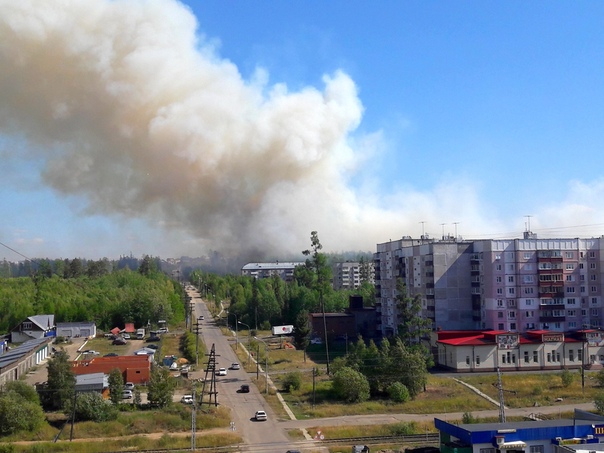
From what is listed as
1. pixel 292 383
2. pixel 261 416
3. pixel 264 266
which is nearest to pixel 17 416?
pixel 261 416

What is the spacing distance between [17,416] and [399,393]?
14735 mm

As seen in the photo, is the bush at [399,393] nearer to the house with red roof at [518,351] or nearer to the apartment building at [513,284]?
the house with red roof at [518,351]

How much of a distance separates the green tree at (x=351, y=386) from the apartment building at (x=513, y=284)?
12.1 meters

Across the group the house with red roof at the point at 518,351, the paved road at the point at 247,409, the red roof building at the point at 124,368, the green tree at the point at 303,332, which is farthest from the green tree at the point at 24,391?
the house with red roof at the point at 518,351

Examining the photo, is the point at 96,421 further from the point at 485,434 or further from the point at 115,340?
the point at 115,340

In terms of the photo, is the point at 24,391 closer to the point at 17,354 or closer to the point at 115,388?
the point at 115,388

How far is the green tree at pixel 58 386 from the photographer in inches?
993

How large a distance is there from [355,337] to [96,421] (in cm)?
2552

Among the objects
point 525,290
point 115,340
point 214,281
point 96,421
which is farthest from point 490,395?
point 214,281

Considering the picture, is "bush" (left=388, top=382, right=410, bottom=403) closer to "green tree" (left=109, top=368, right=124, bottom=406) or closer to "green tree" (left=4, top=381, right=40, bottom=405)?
"green tree" (left=109, top=368, right=124, bottom=406)

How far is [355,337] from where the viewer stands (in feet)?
150

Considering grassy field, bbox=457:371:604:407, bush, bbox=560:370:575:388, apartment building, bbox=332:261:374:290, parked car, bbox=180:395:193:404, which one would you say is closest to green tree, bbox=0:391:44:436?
parked car, bbox=180:395:193:404

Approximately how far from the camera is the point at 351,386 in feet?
86.8

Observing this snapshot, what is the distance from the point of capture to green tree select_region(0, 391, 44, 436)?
69.7 feet
